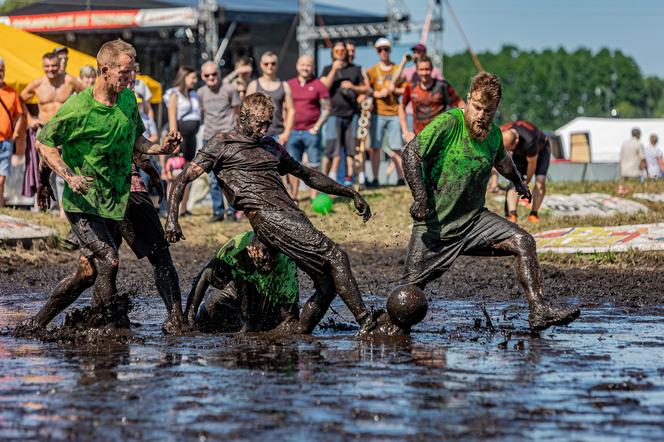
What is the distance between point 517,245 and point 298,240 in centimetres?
152

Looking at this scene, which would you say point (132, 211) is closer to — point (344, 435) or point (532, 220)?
point (344, 435)

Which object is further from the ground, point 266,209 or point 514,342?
point 266,209

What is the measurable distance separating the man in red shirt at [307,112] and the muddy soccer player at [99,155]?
30.2 feet

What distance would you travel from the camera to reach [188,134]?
674 inches

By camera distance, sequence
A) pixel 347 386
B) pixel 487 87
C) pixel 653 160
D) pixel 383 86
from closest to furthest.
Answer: pixel 347 386 < pixel 487 87 < pixel 383 86 < pixel 653 160

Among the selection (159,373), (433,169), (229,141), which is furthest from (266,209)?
(159,373)

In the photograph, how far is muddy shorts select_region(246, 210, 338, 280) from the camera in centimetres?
844

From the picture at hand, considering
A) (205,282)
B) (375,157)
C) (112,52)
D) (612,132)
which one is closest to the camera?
(112,52)

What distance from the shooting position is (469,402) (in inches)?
242

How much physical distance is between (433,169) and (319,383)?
230cm

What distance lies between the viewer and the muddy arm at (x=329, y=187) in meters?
8.71

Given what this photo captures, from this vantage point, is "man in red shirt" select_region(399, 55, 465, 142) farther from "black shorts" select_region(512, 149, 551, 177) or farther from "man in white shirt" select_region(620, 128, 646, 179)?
"man in white shirt" select_region(620, 128, 646, 179)

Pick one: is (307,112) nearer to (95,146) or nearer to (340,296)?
(340,296)

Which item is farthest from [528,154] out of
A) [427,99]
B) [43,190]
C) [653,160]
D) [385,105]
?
[653,160]
